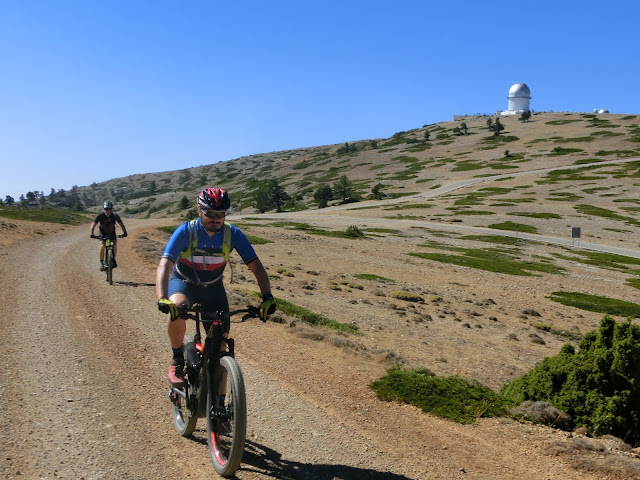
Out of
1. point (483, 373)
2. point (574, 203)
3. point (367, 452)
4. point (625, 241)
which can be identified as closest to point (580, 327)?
point (483, 373)

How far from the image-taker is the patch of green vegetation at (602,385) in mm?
8977

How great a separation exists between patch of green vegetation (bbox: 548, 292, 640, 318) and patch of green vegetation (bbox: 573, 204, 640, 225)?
53.4 metres

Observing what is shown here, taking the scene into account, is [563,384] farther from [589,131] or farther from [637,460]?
[589,131]

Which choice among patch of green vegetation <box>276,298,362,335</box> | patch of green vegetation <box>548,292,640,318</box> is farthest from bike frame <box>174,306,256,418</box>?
patch of green vegetation <box>548,292,640,318</box>

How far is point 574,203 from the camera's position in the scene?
94.2 m

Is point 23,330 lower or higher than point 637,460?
higher

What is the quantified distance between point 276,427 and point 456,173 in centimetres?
14190

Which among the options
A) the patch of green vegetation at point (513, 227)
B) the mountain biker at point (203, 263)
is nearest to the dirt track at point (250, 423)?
the mountain biker at point (203, 263)

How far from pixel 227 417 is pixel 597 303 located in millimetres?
29711

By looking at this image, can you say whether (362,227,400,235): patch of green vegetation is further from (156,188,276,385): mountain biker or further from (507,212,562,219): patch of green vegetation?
(156,188,276,385): mountain biker

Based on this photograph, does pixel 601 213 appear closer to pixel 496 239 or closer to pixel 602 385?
pixel 496 239

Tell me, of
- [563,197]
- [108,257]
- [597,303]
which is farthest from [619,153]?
[108,257]

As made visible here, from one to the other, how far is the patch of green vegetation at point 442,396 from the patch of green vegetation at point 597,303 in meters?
21.9

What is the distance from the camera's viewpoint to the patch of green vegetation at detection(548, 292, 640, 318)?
28297 mm
